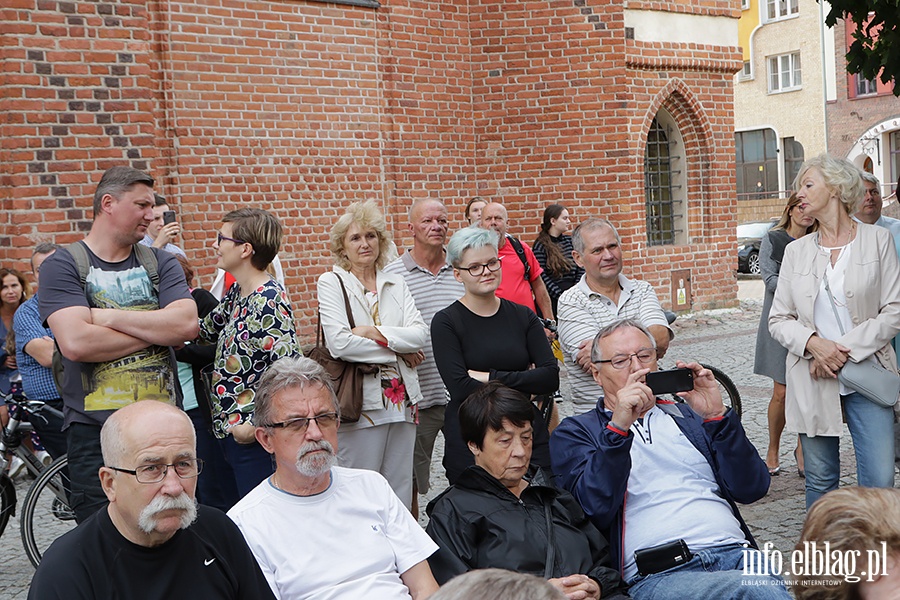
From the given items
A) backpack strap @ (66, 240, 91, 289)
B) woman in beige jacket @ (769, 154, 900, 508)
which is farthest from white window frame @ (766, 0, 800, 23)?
backpack strap @ (66, 240, 91, 289)

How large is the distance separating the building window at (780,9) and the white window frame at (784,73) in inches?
61.8

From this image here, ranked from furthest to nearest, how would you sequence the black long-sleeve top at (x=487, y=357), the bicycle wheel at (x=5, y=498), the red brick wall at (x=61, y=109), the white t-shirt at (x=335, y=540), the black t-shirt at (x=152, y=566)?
the red brick wall at (x=61, y=109) < the bicycle wheel at (x=5, y=498) < the black long-sleeve top at (x=487, y=357) < the white t-shirt at (x=335, y=540) < the black t-shirt at (x=152, y=566)

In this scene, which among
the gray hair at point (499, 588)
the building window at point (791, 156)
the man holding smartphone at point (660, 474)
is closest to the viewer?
the gray hair at point (499, 588)

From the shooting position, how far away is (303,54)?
12.2 m

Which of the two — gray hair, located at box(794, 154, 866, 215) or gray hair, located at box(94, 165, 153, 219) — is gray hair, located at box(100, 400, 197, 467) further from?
gray hair, located at box(794, 154, 866, 215)

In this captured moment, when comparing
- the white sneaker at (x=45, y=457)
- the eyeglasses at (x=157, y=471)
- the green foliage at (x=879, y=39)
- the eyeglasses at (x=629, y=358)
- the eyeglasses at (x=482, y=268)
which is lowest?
the white sneaker at (x=45, y=457)

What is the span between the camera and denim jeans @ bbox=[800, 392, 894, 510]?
16.6 ft

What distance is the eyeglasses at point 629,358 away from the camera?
4.35 m

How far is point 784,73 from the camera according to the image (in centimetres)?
4206

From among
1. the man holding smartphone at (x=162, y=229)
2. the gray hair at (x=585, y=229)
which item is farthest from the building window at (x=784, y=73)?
the gray hair at (x=585, y=229)

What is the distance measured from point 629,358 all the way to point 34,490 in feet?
12.3

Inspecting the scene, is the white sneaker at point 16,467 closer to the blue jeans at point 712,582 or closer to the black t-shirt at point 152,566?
the black t-shirt at point 152,566

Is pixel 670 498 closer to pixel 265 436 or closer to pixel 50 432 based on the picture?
pixel 265 436

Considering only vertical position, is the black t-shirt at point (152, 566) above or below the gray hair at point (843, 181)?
below
